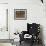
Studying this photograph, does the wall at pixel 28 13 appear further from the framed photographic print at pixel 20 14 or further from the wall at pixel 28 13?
the framed photographic print at pixel 20 14

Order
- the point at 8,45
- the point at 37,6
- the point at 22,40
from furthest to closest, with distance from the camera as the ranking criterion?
the point at 37,6 < the point at 8,45 < the point at 22,40

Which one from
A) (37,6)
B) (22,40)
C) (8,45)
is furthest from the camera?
(37,6)

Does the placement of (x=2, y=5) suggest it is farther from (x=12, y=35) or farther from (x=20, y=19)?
(x=12, y=35)

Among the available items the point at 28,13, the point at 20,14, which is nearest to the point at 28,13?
the point at 28,13

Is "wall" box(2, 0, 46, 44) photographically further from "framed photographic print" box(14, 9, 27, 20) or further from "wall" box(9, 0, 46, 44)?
"framed photographic print" box(14, 9, 27, 20)

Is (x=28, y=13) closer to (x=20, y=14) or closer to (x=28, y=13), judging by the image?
(x=28, y=13)

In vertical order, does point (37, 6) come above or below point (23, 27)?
above

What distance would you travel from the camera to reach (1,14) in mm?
5625

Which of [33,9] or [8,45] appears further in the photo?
[33,9]

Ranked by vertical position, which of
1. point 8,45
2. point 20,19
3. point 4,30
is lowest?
point 8,45

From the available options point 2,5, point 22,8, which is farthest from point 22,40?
point 2,5

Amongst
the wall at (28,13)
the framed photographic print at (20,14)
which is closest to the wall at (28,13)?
the wall at (28,13)

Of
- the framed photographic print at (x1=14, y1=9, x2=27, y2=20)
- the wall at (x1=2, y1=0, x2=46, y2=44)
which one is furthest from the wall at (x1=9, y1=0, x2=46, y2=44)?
the framed photographic print at (x1=14, y1=9, x2=27, y2=20)

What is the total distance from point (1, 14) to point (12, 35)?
3.70ft
